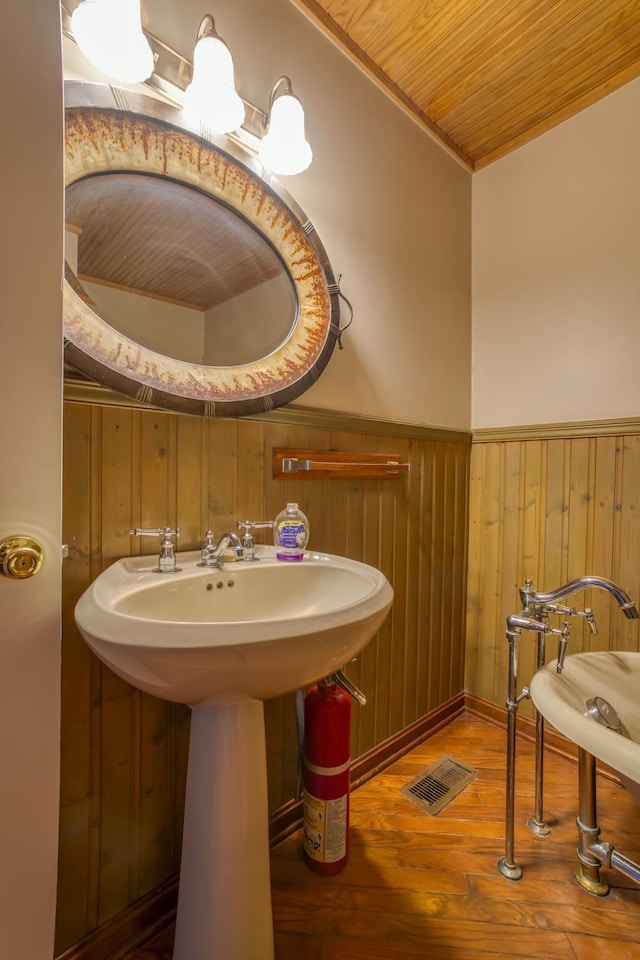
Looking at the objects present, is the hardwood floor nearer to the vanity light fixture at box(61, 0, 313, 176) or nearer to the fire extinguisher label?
the fire extinguisher label

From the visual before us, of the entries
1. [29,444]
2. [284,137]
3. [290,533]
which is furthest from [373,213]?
[29,444]

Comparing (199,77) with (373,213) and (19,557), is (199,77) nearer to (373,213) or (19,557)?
(373,213)

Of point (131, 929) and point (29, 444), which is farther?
point (131, 929)

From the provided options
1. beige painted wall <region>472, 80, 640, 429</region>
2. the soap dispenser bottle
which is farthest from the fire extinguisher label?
beige painted wall <region>472, 80, 640, 429</region>

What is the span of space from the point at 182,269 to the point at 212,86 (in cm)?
42

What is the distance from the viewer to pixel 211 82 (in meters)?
1.04

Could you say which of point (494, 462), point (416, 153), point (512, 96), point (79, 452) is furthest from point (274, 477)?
point (512, 96)

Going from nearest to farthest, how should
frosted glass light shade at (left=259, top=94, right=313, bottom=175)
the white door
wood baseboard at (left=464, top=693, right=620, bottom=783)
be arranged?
1. the white door
2. frosted glass light shade at (left=259, top=94, right=313, bottom=175)
3. wood baseboard at (left=464, top=693, right=620, bottom=783)

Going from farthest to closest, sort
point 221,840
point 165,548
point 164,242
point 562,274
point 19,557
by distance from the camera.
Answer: point 562,274 < point 164,242 < point 165,548 < point 221,840 < point 19,557

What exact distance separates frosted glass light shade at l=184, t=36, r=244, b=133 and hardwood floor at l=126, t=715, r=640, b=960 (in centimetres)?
200

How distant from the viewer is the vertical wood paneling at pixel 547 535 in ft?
Answer: 5.23

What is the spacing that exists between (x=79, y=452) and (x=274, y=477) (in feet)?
1.69

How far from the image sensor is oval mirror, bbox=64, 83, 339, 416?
940mm

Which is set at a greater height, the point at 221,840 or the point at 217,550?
the point at 217,550
